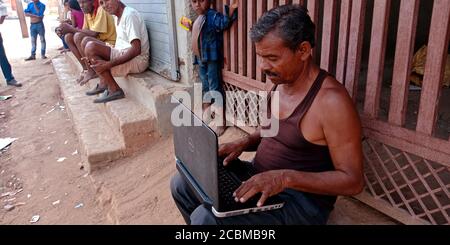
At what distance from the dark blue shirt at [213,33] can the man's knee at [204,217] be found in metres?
2.03

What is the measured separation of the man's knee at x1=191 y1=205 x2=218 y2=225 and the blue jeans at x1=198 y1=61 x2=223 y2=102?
2.04 meters

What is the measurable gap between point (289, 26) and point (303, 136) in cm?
50

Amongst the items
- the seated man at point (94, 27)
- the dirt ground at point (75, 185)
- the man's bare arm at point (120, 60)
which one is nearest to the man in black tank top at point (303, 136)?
the dirt ground at point (75, 185)

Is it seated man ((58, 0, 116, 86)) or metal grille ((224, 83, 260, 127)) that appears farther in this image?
seated man ((58, 0, 116, 86))

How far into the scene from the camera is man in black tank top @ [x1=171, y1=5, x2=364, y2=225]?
1.60 m

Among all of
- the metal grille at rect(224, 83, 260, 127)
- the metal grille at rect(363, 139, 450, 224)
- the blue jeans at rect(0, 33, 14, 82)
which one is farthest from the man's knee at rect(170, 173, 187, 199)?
the blue jeans at rect(0, 33, 14, 82)

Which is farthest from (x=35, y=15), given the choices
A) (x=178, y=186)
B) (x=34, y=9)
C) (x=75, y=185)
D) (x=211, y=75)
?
(x=178, y=186)

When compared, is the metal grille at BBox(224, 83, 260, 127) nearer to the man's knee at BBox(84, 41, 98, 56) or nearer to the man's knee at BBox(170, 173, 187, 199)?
the man's knee at BBox(170, 173, 187, 199)

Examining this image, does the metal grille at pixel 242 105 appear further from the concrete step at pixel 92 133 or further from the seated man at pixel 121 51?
the seated man at pixel 121 51

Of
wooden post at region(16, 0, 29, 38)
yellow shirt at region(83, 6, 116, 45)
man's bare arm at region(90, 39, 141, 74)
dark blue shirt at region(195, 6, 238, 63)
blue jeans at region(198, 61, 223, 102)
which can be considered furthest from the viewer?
wooden post at region(16, 0, 29, 38)

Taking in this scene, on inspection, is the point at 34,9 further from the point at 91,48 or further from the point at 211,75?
the point at 211,75

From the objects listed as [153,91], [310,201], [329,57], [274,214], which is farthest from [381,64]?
[153,91]

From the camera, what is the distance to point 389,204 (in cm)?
216
